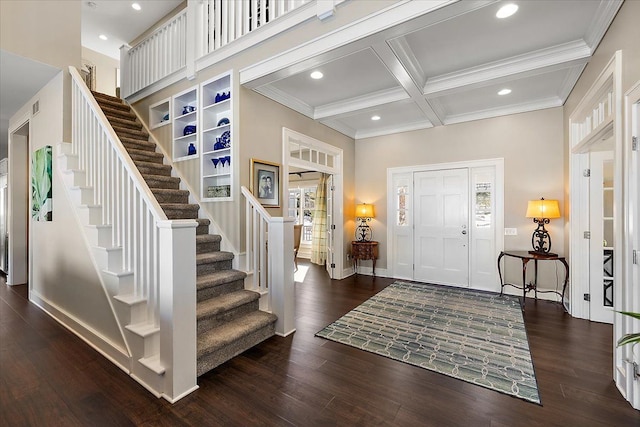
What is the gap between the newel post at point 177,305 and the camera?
197 centimetres

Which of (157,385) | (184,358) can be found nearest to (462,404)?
(184,358)

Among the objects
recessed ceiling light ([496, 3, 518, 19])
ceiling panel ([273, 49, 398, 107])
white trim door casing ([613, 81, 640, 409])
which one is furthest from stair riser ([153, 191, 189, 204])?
white trim door casing ([613, 81, 640, 409])

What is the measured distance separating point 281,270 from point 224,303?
2.08 feet

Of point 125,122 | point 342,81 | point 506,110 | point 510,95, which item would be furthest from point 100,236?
point 506,110

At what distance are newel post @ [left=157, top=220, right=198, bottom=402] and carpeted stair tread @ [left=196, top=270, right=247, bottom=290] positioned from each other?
0.76 meters

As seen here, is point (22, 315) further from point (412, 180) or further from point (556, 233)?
point (556, 233)

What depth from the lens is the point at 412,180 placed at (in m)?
5.50

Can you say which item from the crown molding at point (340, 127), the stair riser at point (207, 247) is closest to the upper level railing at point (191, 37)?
the crown molding at point (340, 127)

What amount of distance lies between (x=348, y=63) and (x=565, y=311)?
13.9 feet

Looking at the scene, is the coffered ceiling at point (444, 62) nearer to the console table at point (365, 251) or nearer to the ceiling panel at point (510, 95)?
the ceiling panel at point (510, 95)

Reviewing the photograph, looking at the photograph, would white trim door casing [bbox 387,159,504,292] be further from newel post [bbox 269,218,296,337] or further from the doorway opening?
the doorway opening

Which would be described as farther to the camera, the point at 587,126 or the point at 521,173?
the point at 521,173

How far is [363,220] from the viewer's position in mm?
6031

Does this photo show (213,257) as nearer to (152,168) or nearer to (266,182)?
(266,182)
